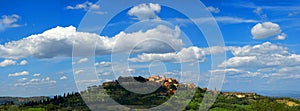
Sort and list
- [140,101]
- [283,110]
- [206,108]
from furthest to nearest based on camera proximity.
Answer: [140,101]
[206,108]
[283,110]

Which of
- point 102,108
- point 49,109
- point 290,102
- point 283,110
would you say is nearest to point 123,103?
point 102,108

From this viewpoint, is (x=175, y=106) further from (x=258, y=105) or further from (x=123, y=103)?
(x=258, y=105)

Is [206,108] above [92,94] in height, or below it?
below

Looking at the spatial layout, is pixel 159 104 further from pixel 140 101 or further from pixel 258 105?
pixel 258 105

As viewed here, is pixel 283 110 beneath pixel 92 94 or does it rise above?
beneath

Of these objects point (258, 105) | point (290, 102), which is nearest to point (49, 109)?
point (258, 105)

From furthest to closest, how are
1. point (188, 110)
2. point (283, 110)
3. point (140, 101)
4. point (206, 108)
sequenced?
point (140, 101) < point (206, 108) < point (188, 110) < point (283, 110)

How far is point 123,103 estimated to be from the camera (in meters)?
186

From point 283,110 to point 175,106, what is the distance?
274 feet

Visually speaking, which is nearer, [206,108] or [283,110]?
[283,110]

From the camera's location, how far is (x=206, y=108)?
585 ft

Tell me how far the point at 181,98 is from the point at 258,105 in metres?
86.3

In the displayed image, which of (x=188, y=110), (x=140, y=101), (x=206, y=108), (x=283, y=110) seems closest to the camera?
(x=283, y=110)

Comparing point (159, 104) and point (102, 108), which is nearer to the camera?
point (102, 108)
